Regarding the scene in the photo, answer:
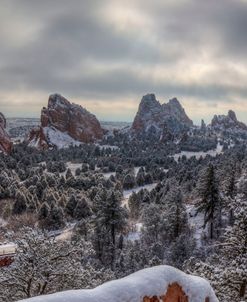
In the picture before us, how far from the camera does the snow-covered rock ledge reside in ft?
26.7

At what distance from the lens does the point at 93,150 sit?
631ft

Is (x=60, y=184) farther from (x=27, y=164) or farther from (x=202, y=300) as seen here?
(x=202, y=300)

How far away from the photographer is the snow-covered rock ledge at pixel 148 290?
814 cm

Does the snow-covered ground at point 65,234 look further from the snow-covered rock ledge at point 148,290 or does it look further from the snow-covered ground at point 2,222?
the snow-covered rock ledge at point 148,290

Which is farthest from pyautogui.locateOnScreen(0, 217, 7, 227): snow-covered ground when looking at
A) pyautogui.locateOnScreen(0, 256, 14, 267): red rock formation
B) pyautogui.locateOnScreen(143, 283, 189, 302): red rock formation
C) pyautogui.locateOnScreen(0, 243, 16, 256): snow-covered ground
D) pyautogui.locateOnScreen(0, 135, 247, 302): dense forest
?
pyautogui.locateOnScreen(143, 283, 189, 302): red rock formation

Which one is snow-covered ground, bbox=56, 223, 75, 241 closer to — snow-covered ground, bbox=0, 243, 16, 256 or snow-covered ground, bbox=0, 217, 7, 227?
snow-covered ground, bbox=0, 243, 16, 256

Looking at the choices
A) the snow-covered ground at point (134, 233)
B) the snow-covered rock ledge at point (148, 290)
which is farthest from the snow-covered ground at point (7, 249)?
the snow-covered rock ledge at point (148, 290)

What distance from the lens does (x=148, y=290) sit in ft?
30.7

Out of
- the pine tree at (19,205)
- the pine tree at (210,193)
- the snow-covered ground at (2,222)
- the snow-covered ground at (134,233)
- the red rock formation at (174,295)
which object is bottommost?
the snow-covered ground at (2,222)

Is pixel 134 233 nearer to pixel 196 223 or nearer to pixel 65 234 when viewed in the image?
pixel 196 223

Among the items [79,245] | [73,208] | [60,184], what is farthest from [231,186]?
[60,184]

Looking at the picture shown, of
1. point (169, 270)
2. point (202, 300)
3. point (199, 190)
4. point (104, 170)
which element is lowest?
point (104, 170)

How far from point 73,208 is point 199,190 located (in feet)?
109

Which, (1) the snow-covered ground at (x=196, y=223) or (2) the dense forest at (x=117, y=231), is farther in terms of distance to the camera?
A: (1) the snow-covered ground at (x=196, y=223)
